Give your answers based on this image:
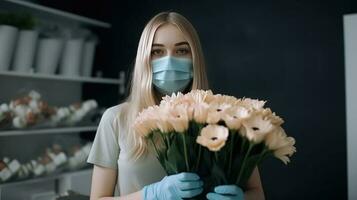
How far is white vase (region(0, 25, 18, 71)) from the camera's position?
6.81 feet

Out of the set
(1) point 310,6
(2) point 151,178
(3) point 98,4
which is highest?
(3) point 98,4

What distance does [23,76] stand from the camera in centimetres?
222

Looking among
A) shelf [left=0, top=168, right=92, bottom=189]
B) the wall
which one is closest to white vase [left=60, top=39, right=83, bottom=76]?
shelf [left=0, top=168, right=92, bottom=189]

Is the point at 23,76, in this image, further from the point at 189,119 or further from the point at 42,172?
the point at 189,119

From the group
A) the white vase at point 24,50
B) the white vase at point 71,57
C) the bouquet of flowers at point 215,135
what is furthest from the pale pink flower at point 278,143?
the white vase at point 71,57

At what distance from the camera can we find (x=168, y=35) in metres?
1.06

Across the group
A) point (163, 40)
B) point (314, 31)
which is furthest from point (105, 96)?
point (163, 40)

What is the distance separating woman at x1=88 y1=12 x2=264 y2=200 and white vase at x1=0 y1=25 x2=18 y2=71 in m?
1.33

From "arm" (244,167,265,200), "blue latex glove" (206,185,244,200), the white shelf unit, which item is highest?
"blue latex glove" (206,185,244,200)

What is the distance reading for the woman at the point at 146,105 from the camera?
3.38 ft

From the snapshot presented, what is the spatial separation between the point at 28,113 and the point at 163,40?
1440 mm

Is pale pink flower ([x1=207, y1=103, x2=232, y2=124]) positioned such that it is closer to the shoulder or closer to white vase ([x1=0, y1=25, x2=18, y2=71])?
the shoulder

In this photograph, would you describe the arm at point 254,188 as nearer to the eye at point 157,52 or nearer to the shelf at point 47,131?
the eye at point 157,52

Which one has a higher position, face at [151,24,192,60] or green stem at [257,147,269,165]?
face at [151,24,192,60]
